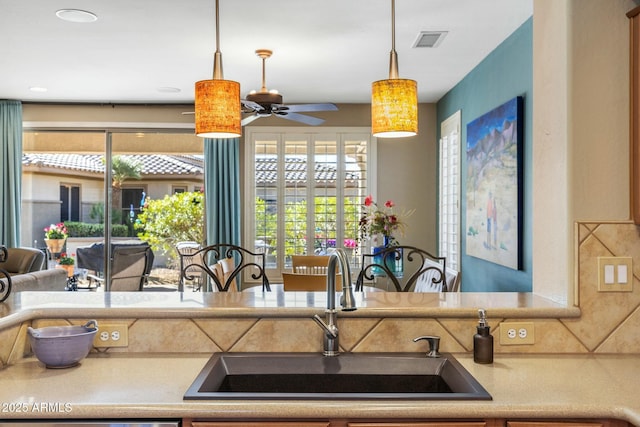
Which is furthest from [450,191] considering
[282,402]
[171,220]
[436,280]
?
[282,402]

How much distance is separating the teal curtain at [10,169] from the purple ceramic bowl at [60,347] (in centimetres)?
522

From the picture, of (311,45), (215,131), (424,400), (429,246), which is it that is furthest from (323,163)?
(424,400)

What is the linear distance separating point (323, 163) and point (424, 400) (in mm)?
4963

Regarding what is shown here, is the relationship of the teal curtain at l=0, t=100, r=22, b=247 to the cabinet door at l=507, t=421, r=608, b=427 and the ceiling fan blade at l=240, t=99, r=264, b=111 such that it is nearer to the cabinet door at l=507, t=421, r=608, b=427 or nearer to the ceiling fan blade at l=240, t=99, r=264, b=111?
the ceiling fan blade at l=240, t=99, r=264, b=111

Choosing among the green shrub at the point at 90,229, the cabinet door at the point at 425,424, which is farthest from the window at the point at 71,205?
the cabinet door at the point at 425,424

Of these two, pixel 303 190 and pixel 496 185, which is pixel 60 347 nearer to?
pixel 496 185

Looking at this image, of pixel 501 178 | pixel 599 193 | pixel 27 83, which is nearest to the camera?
pixel 599 193

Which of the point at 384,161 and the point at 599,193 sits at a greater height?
the point at 384,161

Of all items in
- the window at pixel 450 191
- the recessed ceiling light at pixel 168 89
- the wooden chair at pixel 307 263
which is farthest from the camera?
the recessed ceiling light at pixel 168 89

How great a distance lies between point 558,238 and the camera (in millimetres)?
1883

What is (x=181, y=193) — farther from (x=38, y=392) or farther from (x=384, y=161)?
(x=38, y=392)

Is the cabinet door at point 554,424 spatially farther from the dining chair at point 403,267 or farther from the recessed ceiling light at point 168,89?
the recessed ceiling light at point 168,89

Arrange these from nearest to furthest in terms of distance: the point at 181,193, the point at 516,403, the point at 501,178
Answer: the point at 516,403, the point at 501,178, the point at 181,193

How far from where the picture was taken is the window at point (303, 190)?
616 centimetres
